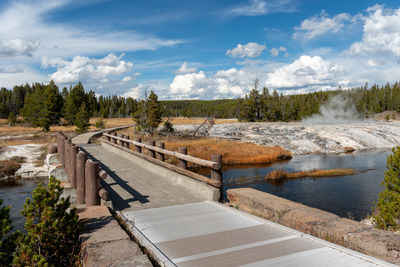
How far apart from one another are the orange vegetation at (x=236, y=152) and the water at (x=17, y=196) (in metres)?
12.5

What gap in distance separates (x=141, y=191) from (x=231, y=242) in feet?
14.0

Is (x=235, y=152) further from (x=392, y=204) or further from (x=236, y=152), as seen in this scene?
(x=392, y=204)

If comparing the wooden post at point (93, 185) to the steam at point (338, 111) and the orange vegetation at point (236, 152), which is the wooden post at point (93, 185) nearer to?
the orange vegetation at point (236, 152)

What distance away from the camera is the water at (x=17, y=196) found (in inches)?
475

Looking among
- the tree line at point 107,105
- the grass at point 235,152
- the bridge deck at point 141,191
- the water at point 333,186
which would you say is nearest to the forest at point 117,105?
the tree line at point 107,105

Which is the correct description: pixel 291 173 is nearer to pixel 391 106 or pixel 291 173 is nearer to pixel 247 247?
pixel 247 247

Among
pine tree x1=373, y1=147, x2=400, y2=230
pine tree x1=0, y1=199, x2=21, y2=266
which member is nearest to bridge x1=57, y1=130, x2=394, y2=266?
pine tree x1=0, y1=199, x2=21, y2=266

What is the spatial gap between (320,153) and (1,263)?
30.6 metres

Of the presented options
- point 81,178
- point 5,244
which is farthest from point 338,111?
point 5,244

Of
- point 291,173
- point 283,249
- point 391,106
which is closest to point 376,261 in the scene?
point 283,249

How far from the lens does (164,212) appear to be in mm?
6406

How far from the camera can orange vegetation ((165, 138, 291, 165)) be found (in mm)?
26233

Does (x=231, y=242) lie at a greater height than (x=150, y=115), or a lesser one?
lesser

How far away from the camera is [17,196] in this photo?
1564cm
